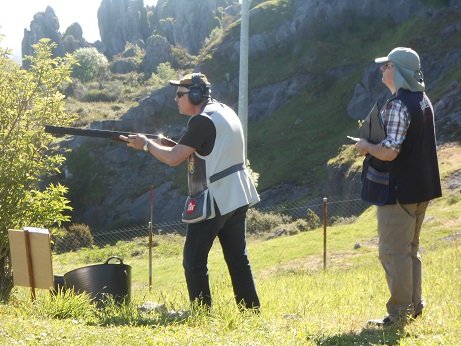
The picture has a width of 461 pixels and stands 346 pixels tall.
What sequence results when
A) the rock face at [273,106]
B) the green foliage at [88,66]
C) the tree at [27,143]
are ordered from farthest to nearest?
the green foliage at [88,66], the rock face at [273,106], the tree at [27,143]

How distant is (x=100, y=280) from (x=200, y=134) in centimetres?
198

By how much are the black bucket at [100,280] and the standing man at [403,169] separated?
2.54 m

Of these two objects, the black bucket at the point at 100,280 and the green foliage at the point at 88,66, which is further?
the green foliage at the point at 88,66

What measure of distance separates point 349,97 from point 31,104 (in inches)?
1568

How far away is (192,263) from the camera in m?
5.57

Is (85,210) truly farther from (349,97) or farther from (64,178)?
(349,97)

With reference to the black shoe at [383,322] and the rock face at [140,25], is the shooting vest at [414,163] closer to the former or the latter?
the black shoe at [383,322]

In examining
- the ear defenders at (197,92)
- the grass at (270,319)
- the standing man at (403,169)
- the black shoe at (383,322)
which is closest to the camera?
the grass at (270,319)

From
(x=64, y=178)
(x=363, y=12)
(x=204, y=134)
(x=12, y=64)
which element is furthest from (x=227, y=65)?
(x=204, y=134)

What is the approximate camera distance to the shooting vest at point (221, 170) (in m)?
5.55

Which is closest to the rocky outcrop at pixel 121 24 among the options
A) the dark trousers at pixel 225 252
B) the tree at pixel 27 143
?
the tree at pixel 27 143

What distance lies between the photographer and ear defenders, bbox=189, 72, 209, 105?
5.74 meters

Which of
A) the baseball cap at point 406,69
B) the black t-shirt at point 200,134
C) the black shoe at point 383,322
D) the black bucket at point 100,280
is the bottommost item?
the black shoe at point 383,322

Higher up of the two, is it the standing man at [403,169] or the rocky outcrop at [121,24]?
the rocky outcrop at [121,24]
